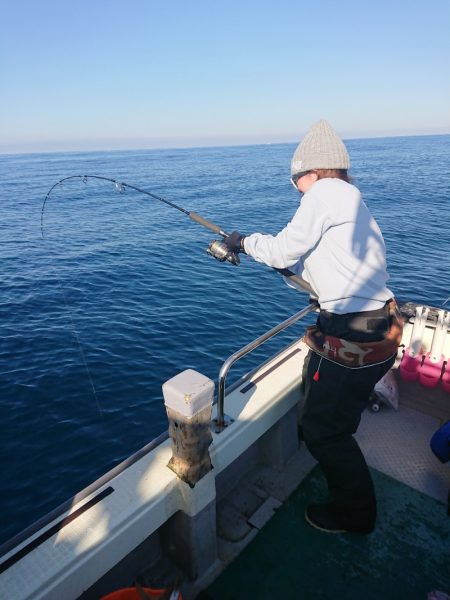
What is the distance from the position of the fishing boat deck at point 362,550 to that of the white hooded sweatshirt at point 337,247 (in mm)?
2115

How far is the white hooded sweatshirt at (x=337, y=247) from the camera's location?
2453mm

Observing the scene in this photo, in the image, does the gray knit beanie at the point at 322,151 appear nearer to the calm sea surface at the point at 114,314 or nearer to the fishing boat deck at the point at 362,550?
the fishing boat deck at the point at 362,550

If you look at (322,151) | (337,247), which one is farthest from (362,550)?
(322,151)

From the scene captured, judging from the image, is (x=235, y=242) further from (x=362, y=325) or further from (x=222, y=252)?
(x=362, y=325)

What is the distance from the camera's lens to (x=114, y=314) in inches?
482

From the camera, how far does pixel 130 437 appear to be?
7.20 metres

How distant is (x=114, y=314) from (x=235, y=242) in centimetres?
979

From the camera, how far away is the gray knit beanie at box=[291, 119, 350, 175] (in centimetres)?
263

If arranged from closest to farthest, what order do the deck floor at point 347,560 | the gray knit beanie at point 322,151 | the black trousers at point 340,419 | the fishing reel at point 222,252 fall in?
1. the gray knit beanie at point 322,151
2. the black trousers at point 340,419
3. the deck floor at point 347,560
4. the fishing reel at point 222,252

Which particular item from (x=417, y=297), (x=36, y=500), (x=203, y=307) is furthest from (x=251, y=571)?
(x=417, y=297)

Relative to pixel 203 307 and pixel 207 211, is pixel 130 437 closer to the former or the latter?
pixel 203 307

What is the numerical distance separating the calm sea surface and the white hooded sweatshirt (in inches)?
217

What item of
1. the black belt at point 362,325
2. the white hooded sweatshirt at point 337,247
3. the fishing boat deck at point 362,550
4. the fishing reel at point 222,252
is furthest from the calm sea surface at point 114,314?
the white hooded sweatshirt at point 337,247

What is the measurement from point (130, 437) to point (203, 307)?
20.8 feet
